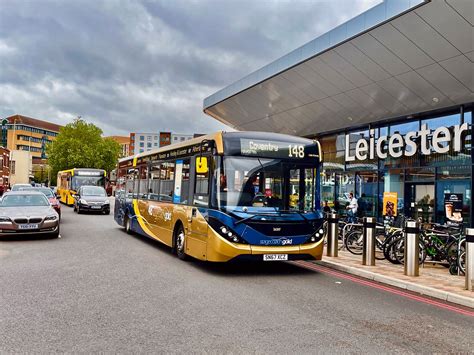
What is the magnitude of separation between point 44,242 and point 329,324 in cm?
959

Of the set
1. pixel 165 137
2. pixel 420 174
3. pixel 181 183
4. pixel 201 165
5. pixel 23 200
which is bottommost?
pixel 23 200

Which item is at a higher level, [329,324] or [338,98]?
[338,98]

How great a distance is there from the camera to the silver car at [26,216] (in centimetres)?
1220

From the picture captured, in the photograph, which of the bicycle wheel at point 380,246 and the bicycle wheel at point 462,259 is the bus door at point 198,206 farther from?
the bicycle wheel at point 462,259

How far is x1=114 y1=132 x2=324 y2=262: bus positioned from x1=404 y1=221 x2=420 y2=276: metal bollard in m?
1.63

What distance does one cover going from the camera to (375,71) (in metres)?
14.8

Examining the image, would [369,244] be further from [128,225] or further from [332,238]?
[128,225]

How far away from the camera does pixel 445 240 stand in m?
9.90

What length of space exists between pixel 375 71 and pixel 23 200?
11.9 metres

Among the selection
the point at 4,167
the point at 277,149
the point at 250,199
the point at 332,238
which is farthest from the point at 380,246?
the point at 4,167

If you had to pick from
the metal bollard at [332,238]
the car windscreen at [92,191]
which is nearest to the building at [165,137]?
the car windscreen at [92,191]

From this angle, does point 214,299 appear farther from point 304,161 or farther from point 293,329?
point 304,161

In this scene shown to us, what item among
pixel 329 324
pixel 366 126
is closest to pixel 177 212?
pixel 329 324

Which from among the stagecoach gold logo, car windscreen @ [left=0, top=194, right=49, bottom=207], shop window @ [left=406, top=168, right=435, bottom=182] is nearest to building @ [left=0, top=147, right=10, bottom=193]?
car windscreen @ [left=0, top=194, right=49, bottom=207]
